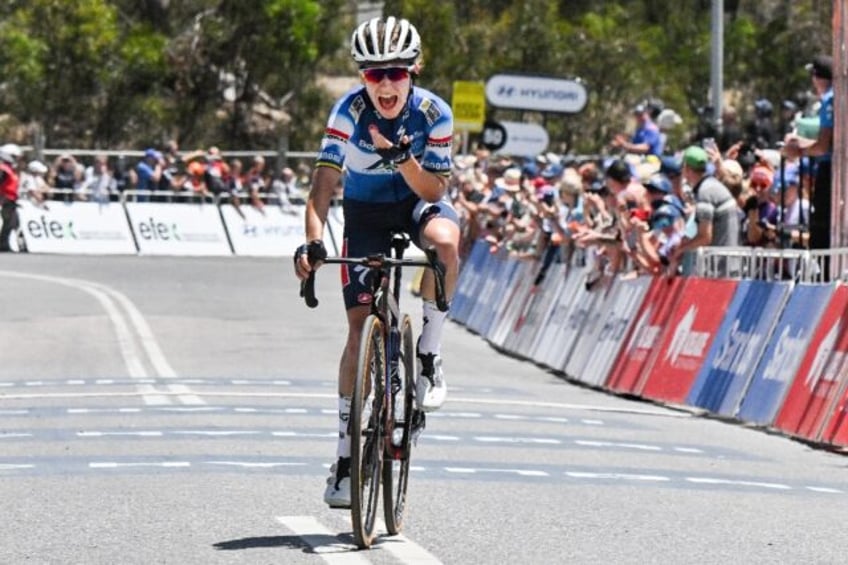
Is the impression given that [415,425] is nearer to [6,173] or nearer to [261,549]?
[261,549]

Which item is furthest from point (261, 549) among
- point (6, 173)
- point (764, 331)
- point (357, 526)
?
point (6, 173)

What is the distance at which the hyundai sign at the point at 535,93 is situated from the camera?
102 feet

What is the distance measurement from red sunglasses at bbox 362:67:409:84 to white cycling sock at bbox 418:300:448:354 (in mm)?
1166

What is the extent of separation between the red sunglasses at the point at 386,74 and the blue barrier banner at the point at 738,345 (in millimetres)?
7040

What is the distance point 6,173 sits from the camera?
44.9 m

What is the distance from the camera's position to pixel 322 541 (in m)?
9.07

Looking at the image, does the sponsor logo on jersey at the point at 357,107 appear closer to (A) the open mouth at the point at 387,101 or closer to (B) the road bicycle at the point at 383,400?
(A) the open mouth at the point at 387,101

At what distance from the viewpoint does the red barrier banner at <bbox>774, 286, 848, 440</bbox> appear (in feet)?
47.5

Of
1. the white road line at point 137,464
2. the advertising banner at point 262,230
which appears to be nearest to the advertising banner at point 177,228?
the advertising banner at point 262,230

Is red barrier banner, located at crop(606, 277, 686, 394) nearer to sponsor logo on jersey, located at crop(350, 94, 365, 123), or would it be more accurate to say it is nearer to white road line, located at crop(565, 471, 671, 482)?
white road line, located at crop(565, 471, 671, 482)

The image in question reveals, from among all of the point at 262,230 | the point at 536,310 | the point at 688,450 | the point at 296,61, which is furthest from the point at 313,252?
the point at 296,61

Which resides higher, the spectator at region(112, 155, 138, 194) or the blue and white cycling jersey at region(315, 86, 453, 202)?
the blue and white cycling jersey at region(315, 86, 453, 202)

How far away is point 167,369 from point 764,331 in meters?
6.35

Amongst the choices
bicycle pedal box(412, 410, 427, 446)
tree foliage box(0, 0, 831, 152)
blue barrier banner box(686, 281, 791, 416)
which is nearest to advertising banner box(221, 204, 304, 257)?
tree foliage box(0, 0, 831, 152)
